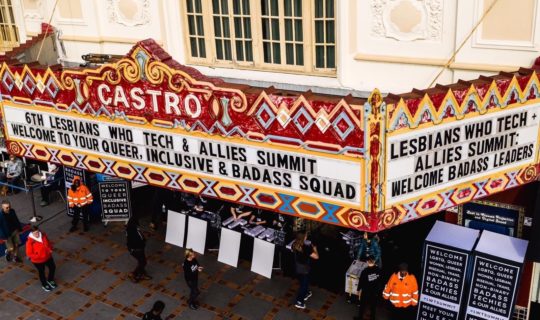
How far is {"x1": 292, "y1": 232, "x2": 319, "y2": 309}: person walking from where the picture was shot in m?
13.6

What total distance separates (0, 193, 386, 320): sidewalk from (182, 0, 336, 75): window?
5165 millimetres

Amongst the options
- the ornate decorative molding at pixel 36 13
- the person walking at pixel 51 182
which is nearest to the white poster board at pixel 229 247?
the person walking at pixel 51 182

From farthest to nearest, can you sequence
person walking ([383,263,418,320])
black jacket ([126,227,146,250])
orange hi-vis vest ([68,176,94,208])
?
orange hi-vis vest ([68,176,94,208])
black jacket ([126,227,146,250])
person walking ([383,263,418,320])

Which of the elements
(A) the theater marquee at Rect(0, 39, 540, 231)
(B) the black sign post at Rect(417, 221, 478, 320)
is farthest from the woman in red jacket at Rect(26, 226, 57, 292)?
(B) the black sign post at Rect(417, 221, 478, 320)

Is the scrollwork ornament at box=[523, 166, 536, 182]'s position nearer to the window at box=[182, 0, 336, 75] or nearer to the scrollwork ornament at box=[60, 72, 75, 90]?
the window at box=[182, 0, 336, 75]

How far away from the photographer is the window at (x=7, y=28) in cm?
1794

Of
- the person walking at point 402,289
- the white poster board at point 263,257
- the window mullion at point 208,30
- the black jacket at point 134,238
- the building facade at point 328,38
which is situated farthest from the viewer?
the white poster board at point 263,257

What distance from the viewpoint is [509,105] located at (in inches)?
418

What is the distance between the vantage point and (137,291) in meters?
14.7

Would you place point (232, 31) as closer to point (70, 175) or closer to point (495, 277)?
point (70, 175)

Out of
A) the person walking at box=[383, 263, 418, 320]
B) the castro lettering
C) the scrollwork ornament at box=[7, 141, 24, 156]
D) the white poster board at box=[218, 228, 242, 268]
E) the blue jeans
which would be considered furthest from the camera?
the white poster board at box=[218, 228, 242, 268]

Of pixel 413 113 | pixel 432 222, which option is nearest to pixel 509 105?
pixel 413 113

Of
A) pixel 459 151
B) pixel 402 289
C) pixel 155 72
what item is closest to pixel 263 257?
pixel 402 289

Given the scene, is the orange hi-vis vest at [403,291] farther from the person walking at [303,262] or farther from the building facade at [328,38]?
the building facade at [328,38]
